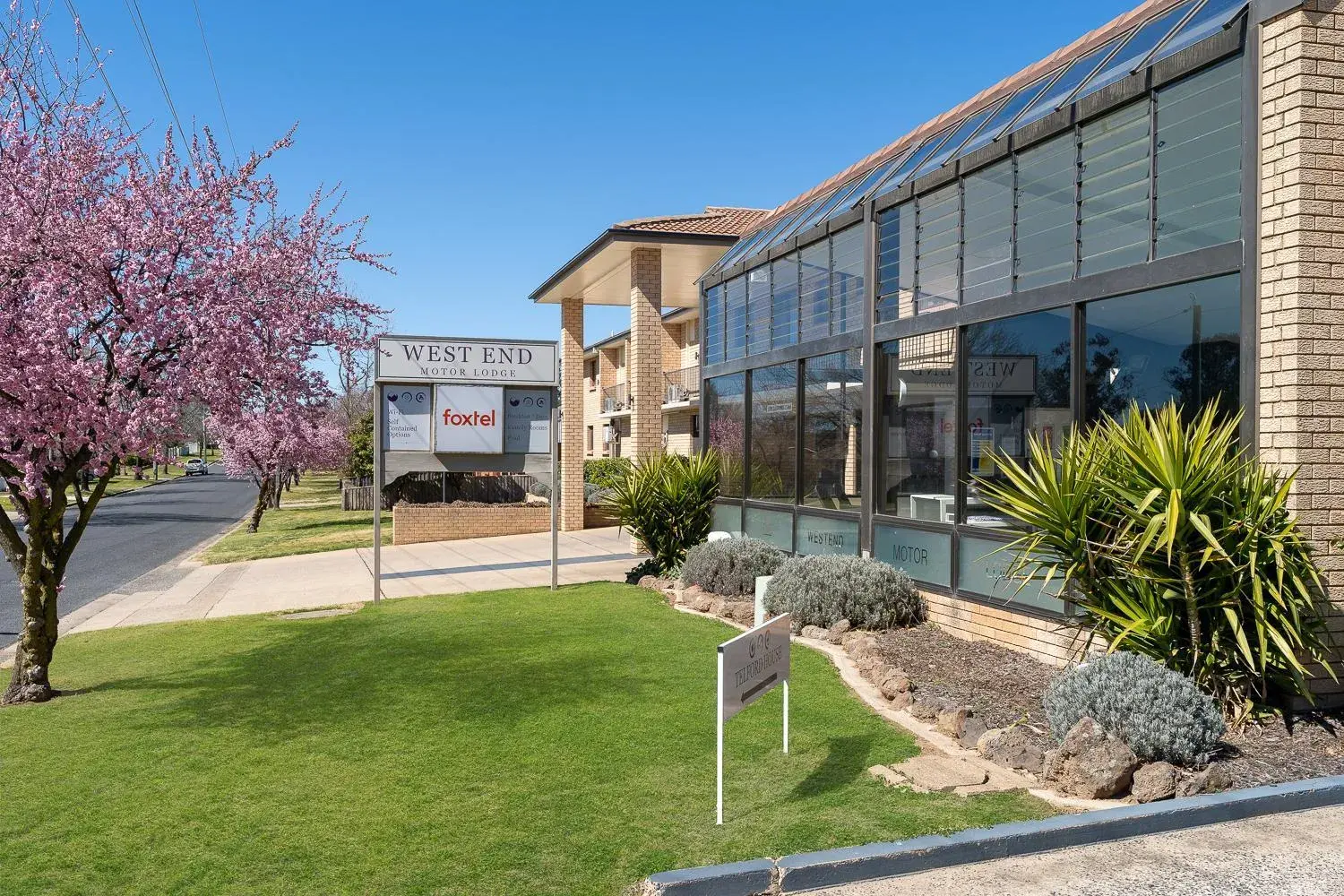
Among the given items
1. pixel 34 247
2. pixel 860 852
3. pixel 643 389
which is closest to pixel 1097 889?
pixel 860 852

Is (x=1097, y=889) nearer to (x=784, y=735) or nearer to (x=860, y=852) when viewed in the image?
(x=860, y=852)

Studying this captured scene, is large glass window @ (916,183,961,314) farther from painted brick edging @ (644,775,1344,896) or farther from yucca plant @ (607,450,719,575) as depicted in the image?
painted brick edging @ (644,775,1344,896)

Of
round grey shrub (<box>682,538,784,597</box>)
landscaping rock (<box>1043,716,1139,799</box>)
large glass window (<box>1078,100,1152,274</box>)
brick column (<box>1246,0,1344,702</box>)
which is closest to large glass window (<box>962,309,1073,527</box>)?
large glass window (<box>1078,100,1152,274</box>)

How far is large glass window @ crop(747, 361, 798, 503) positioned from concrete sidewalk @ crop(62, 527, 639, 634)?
280 centimetres

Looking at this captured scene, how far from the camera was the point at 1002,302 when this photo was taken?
9.08 m

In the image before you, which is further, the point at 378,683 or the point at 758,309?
the point at 758,309

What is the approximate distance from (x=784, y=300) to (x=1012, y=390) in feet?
16.9

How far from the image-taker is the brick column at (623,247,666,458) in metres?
20.1

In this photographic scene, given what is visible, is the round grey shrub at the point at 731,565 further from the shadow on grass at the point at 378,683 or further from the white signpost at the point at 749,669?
the white signpost at the point at 749,669

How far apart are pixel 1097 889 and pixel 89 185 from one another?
8649 mm

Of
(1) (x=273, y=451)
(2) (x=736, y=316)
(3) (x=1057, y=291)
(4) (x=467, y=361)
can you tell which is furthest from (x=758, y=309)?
(1) (x=273, y=451)

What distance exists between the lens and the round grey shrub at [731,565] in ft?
40.8

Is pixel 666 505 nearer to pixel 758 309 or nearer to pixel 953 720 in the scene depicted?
pixel 758 309

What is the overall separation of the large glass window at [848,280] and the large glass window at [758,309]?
79.3 inches
